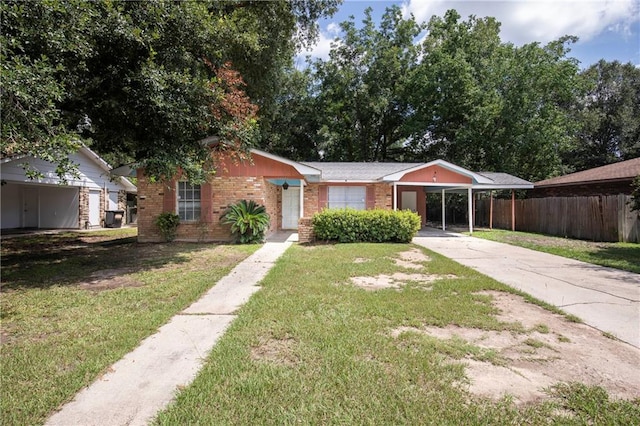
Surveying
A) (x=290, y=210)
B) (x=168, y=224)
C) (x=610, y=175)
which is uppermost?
(x=610, y=175)

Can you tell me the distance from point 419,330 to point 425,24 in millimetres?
30447

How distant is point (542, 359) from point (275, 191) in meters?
14.1

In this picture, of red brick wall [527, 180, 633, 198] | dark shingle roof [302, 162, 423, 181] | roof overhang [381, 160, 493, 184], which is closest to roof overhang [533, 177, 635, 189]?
red brick wall [527, 180, 633, 198]

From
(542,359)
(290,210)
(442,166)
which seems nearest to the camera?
(542,359)

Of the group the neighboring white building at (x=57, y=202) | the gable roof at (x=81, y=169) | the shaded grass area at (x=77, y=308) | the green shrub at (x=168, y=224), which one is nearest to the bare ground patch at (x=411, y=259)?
the shaded grass area at (x=77, y=308)

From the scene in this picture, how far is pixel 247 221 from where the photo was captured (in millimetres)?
11898

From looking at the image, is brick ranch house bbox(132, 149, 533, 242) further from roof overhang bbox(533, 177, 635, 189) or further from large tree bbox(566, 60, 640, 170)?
large tree bbox(566, 60, 640, 170)

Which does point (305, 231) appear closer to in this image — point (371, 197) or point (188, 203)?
point (188, 203)

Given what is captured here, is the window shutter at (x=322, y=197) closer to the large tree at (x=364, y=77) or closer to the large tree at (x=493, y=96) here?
the large tree at (x=364, y=77)

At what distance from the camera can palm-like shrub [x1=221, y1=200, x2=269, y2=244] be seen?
11.9 m

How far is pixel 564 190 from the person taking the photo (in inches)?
712

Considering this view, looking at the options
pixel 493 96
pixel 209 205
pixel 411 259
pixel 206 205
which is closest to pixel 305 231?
pixel 209 205

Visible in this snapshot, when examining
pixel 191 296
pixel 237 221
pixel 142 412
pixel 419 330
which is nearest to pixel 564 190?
pixel 237 221

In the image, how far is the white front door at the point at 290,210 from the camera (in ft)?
57.8
